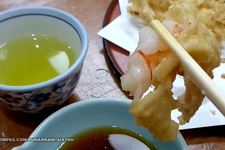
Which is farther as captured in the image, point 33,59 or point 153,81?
point 33,59

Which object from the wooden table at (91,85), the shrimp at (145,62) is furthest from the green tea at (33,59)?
the shrimp at (145,62)

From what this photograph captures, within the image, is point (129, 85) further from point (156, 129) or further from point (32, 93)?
point (32, 93)

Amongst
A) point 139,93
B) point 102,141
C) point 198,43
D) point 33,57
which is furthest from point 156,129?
point 33,57

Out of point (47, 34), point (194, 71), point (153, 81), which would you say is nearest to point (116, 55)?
point (47, 34)

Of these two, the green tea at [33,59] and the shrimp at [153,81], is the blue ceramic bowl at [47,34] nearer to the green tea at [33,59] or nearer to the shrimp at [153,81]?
the green tea at [33,59]

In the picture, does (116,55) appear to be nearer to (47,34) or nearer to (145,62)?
(47,34)

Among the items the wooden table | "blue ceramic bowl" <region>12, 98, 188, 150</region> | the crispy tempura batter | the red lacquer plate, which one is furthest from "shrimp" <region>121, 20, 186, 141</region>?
the red lacquer plate
